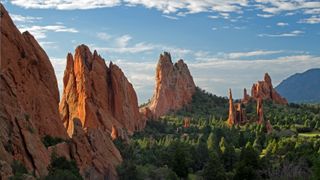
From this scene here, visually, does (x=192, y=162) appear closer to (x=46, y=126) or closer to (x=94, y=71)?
(x=46, y=126)

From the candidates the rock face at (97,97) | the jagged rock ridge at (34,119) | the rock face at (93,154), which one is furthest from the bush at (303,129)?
the rock face at (93,154)

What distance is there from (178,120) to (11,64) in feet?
341

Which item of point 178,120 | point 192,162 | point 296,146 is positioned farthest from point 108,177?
point 178,120

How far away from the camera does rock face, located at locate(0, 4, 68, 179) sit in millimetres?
54750

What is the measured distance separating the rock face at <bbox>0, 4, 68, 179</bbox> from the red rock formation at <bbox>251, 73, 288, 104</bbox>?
422ft

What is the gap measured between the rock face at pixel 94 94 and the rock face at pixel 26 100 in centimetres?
3193

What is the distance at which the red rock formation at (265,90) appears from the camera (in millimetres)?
193125

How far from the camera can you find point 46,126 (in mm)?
69250

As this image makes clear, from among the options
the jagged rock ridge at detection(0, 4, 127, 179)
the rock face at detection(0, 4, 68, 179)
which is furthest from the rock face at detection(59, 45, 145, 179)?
the jagged rock ridge at detection(0, 4, 127, 179)

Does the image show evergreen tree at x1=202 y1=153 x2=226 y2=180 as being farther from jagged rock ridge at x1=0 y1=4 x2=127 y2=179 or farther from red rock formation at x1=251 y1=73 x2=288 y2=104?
red rock formation at x1=251 y1=73 x2=288 y2=104

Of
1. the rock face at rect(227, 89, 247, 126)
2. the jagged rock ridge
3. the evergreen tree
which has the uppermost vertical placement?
the jagged rock ridge

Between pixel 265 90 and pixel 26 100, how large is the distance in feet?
459

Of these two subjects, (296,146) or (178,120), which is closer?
(296,146)

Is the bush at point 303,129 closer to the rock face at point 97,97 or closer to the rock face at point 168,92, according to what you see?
the rock face at point 97,97
